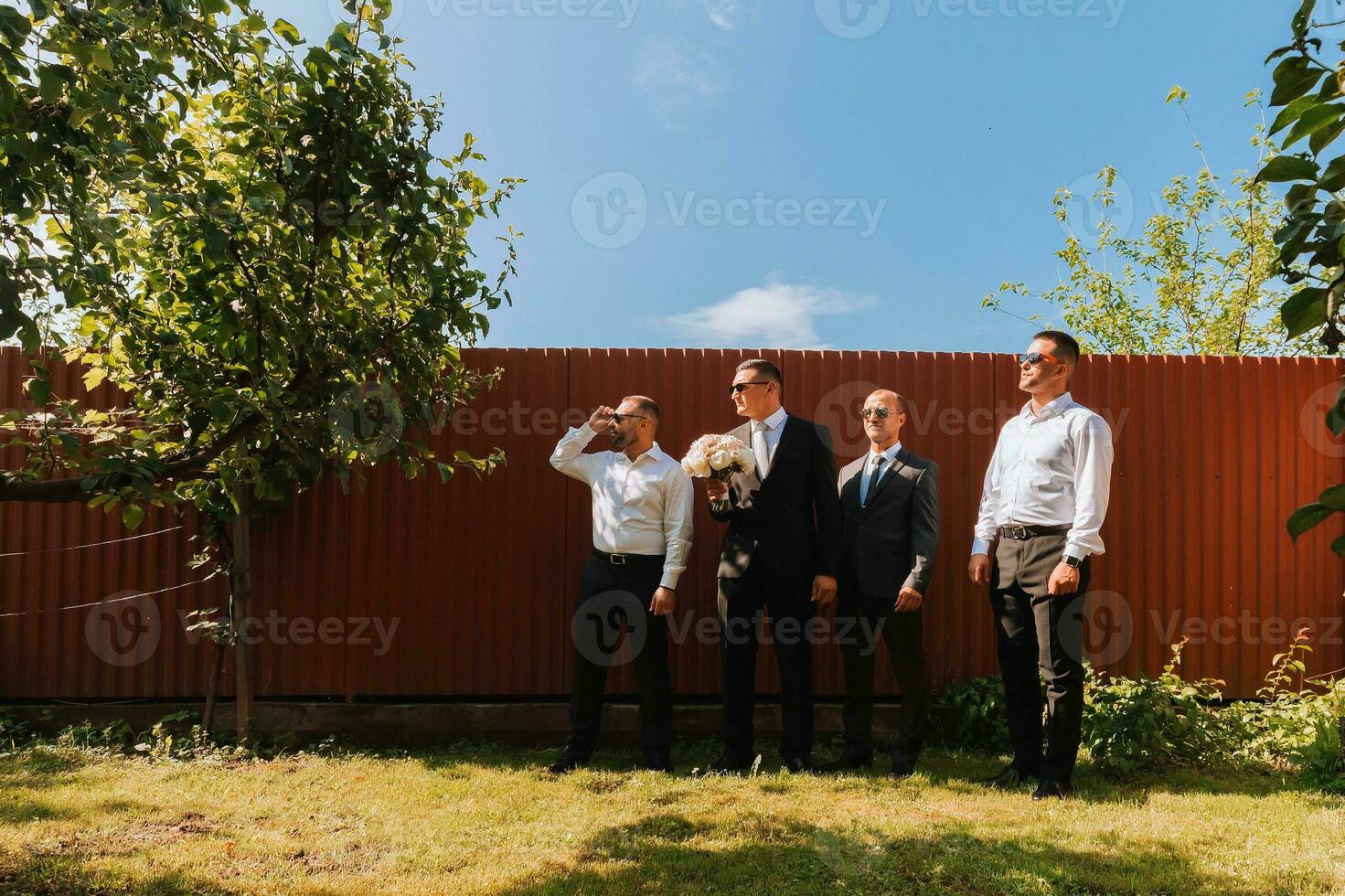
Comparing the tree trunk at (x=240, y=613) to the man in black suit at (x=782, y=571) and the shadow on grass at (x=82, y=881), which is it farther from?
the man in black suit at (x=782, y=571)

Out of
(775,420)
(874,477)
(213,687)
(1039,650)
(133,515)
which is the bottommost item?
(213,687)

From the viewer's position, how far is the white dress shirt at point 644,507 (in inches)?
175

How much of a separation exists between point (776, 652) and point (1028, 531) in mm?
1410

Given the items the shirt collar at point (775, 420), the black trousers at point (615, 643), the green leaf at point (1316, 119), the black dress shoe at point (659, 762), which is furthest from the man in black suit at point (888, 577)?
the green leaf at point (1316, 119)

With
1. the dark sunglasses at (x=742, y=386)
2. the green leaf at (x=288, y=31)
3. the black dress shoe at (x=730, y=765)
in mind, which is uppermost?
the green leaf at (x=288, y=31)

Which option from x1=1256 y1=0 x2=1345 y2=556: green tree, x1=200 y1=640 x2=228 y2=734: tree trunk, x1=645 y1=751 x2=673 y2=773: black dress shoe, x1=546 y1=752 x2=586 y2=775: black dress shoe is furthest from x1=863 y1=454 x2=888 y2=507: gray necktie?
x1=200 y1=640 x2=228 y2=734: tree trunk

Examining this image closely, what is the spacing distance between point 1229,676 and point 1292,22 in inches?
205

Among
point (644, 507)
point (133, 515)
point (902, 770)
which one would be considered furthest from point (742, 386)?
point (133, 515)

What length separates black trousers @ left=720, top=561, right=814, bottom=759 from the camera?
4328mm

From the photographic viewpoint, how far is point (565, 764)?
4.41m

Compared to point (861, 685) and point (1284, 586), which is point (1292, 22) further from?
point (1284, 586)

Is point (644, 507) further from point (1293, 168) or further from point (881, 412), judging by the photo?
point (1293, 168)

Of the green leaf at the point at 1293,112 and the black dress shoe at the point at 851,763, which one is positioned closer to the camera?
the green leaf at the point at 1293,112

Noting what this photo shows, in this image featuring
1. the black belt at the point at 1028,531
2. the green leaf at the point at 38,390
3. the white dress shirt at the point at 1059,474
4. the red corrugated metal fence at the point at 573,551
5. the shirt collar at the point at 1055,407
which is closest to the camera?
the green leaf at the point at 38,390
